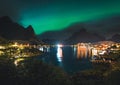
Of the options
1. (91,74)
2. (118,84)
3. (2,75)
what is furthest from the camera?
(91,74)

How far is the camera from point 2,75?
55.5 feet

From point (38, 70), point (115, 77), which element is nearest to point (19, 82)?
point (38, 70)

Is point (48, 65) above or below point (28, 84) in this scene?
above

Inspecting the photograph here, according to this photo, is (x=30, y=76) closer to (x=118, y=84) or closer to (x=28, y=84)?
(x=28, y=84)

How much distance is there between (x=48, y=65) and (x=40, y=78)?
6.60 feet

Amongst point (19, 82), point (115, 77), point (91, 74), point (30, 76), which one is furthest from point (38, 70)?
point (91, 74)

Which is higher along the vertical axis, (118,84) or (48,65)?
(48,65)

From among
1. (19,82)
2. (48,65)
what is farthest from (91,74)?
(19,82)

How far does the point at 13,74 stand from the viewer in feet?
57.5

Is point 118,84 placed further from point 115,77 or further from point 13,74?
point 13,74

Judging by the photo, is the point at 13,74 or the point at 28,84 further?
the point at 13,74

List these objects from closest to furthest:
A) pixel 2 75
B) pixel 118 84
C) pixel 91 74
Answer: pixel 118 84 → pixel 2 75 → pixel 91 74

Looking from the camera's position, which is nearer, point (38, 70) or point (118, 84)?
point (118, 84)

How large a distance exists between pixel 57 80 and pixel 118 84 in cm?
439
